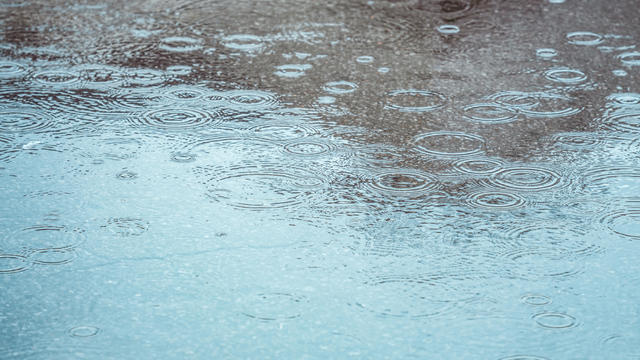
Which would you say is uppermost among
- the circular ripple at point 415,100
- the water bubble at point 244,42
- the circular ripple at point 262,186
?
the water bubble at point 244,42

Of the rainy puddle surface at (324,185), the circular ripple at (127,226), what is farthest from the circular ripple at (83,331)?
the circular ripple at (127,226)

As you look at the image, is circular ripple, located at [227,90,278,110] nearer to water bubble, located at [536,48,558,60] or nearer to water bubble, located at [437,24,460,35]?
water bubble, located at [437,24,460,35]

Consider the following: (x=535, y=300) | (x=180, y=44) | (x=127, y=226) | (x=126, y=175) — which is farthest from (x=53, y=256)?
(x=180, y=44)

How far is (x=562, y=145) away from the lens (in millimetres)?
2988

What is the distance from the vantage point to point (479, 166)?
2840mm

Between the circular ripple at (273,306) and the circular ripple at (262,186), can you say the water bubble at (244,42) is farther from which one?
the circular ripple at (273,306)

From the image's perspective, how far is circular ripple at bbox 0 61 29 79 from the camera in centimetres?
377

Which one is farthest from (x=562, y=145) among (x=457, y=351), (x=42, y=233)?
(x=42, y=233)

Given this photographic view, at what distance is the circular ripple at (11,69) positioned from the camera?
12.4ft

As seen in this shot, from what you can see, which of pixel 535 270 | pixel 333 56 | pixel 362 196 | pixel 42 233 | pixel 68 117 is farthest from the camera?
pixel 333 56

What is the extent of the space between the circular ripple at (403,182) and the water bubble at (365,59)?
1.20 metres

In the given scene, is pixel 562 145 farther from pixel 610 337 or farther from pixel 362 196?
pixel 610 337

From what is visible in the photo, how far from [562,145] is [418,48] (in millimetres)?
1286

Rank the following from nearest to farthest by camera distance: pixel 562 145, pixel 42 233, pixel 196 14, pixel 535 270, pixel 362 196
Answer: pixel 535 270 → pixel 42 233 → pixel 362 196 → pixel 562 145 → pixel 196 14
